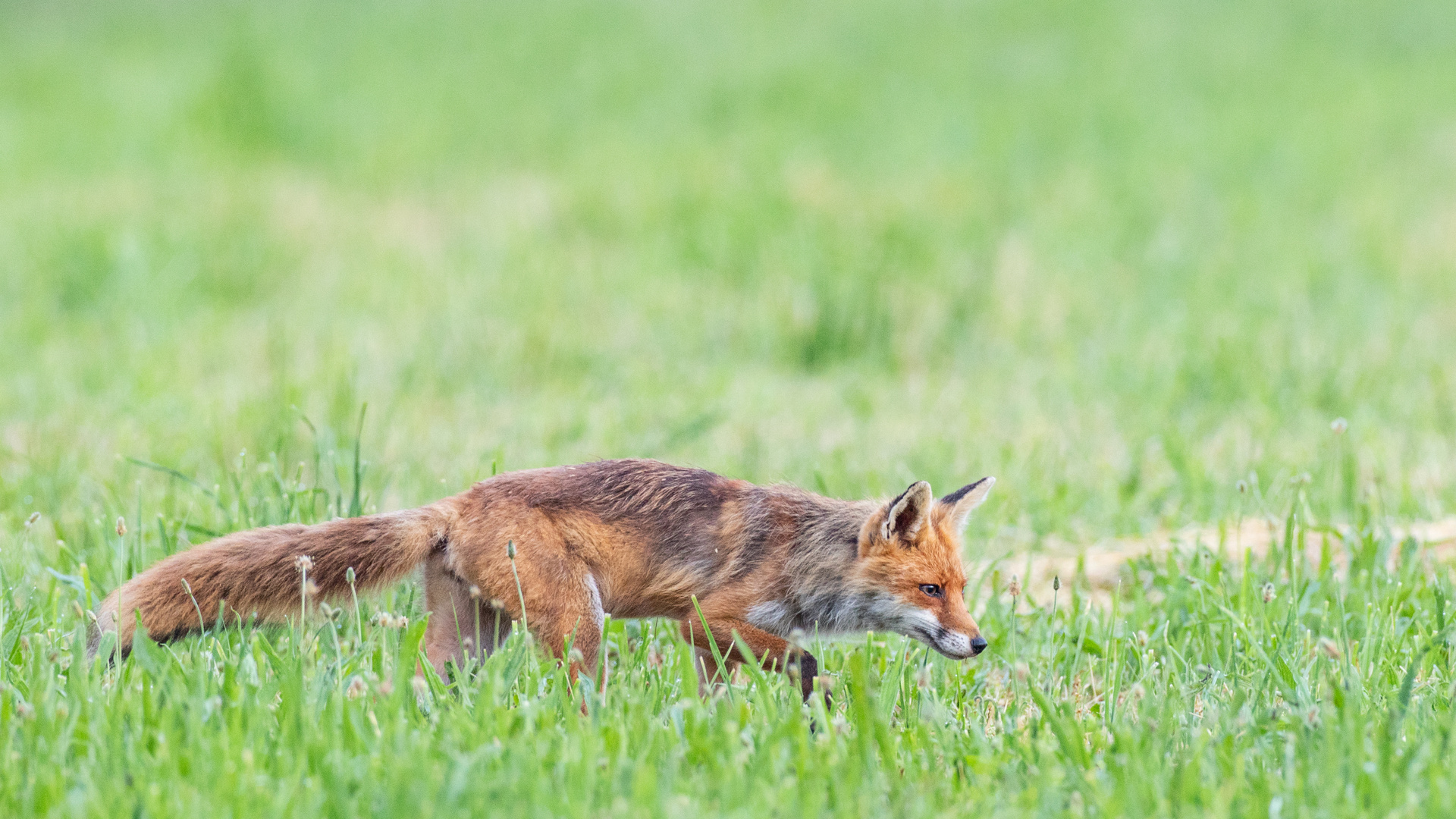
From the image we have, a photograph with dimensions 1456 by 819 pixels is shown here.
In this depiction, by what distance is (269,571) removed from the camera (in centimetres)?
363

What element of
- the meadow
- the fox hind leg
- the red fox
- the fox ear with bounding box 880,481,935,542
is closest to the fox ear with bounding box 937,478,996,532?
the red fox

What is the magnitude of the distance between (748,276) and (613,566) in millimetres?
6105

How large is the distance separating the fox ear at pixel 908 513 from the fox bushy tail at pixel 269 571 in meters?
1.13

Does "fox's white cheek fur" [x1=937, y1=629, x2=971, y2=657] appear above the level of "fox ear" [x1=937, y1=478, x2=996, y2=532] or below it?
below

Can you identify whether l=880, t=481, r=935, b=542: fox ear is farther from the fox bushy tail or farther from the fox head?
the fox bushy tail

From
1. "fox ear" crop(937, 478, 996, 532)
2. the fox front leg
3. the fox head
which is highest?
"fox ear" crop(937, 478, 996, 532)

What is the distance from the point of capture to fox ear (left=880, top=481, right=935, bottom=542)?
372 cm

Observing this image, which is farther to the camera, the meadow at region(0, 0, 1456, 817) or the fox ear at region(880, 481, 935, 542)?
the fox ear at region(880, 481, 935, 542)

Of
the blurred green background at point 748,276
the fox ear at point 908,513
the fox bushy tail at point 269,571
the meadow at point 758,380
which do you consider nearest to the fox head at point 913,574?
the fox ear at point 908,513

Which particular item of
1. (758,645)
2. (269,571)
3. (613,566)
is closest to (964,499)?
(758,645)

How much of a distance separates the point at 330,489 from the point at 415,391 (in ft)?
8.19

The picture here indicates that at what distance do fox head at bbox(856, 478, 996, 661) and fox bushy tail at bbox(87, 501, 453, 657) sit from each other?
1.11 metres

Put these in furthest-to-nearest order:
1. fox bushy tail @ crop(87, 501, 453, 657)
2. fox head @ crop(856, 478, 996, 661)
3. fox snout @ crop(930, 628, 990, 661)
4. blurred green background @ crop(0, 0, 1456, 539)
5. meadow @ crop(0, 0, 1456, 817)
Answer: blurred green background @ crop(0, 0, 1456, 539)
fox head @ crop(856, 478, 996, 661)
fox snout @ crop(930, 628, 990, 661)
fox bushy tail @ crop(87, 501, 453, 657)
meadow @ crop(0, 0, 1456, 817)

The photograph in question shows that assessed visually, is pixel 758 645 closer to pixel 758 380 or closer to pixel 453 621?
pixel 453 621
